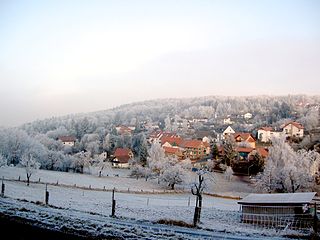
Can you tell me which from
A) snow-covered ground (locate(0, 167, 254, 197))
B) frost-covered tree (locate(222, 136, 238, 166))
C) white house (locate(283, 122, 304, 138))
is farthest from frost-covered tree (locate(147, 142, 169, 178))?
white house (locate(283, 122, 304, 138))

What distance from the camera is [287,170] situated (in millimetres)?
56312

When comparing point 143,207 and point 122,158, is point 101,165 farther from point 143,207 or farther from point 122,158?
point 143,207

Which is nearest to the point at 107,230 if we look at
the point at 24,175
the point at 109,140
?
the point at 24,175

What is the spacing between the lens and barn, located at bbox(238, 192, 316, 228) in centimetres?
2400

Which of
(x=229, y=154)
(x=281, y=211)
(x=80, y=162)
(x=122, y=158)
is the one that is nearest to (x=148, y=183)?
(x=80, y=162)

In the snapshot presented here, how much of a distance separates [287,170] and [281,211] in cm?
3235

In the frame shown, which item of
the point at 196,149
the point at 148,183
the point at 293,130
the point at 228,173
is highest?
the point at 293,130

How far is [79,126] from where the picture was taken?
516 feet

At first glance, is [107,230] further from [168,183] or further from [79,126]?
[79,126]

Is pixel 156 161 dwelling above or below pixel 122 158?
above

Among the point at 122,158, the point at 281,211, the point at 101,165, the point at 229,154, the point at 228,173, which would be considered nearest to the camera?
the point at 281,211

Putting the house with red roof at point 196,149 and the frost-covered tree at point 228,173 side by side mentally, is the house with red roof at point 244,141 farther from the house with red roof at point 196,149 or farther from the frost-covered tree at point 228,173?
the frost-covered tree at point 228,173

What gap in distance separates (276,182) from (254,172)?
19538 mm

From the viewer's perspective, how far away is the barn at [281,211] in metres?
24.0
